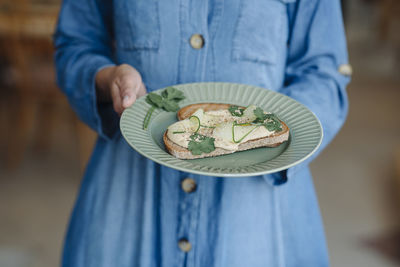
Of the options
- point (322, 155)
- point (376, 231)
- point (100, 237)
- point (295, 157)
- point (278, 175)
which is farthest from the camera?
point (322, 155)

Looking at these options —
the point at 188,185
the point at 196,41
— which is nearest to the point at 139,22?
the point at 196,41

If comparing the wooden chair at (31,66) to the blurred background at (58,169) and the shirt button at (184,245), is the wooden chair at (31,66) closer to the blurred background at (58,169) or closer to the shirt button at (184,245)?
the blurred background at (58,169)

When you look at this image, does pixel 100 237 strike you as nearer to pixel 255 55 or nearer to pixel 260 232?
pixel 260 232

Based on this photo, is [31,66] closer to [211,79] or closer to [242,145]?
[211,79]

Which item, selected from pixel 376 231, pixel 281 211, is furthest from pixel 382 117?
pixel 281 211

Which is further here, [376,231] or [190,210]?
[376,231]

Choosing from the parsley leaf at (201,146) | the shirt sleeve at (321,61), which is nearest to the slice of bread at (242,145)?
the parsley leaf at (201,146)

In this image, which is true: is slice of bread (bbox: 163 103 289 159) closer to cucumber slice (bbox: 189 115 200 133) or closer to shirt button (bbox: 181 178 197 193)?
cucumber slice (bbox: 189 115 200 133)
